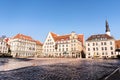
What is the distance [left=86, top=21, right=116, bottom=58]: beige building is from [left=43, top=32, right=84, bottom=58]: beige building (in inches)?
311

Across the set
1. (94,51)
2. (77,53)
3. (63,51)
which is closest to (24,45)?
(63,51)

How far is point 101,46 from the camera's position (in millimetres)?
70625

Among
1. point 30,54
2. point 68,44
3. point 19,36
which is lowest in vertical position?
point 30,54

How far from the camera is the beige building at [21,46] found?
8894cm

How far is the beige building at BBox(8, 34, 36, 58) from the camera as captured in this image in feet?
292

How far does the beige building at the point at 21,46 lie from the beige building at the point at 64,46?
12.6m

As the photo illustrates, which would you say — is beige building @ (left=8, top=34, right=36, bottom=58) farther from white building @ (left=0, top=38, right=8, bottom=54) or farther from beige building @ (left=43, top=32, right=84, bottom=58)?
beige building @ (left=43, top=32, right=84, bottom=58)

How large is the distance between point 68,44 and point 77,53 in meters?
8.40

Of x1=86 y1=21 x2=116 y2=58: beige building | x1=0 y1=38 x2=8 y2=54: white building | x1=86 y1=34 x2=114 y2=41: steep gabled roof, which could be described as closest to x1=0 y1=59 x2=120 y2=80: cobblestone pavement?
x1=86 y1=21 x2=116 y2=58: beige building

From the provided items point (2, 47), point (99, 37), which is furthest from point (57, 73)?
point (2, 47)

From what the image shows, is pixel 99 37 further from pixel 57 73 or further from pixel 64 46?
pixel 57 73

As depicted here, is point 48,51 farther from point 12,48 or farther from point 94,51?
point 94,51

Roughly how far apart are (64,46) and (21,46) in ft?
97.3

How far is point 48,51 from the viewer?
297 feet
